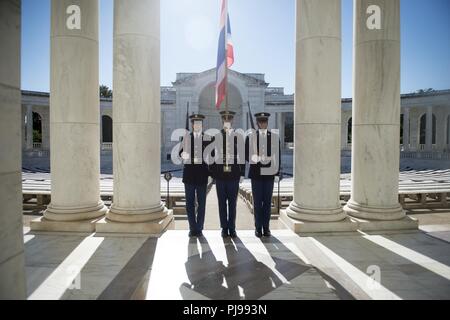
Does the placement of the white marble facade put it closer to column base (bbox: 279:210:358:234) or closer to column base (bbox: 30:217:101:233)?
column base (bbox: 279:210:358:234)

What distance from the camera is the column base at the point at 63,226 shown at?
13.1 meters

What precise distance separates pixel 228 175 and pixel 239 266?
4.09 meters

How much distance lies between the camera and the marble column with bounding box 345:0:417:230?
13656 millimetres

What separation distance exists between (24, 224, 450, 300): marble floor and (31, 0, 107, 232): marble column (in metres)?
1.16

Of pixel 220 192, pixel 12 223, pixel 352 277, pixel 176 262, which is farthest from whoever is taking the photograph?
pixel 220 192

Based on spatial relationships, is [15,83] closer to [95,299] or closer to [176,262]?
[95,299]

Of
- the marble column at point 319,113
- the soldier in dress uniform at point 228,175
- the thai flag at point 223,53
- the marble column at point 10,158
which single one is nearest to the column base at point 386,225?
the marble column at point 319,113

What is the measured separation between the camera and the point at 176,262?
32.4 ft

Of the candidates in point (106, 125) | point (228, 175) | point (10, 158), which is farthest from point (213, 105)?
point (10, 158)

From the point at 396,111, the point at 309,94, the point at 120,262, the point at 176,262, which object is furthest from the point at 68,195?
the point at 396,111

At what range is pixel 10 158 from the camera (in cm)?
548

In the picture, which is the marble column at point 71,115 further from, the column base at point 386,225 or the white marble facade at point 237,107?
the white marble facade at point 237,107

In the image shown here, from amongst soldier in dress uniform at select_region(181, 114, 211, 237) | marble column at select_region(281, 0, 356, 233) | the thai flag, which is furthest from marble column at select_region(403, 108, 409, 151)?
soldier in dress uniform at select_region(181, 114, 211, 237)

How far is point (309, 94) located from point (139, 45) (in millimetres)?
7809
